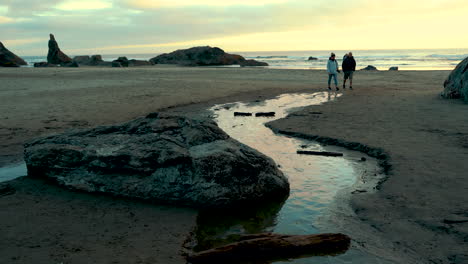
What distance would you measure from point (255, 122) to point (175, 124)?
5.01 m

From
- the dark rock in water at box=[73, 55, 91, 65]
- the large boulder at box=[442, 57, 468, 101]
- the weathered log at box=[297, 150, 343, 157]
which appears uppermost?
the dark rock in water at box=[73, 55, 91, 65]

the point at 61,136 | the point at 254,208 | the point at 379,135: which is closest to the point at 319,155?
the point at 379,135

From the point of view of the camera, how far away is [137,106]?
43.9 ft

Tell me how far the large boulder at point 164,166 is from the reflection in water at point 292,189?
1.02ft

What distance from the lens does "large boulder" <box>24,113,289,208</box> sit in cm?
516

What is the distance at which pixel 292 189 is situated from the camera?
5.75 meters

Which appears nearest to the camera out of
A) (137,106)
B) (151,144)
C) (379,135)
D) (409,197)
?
(409,197)

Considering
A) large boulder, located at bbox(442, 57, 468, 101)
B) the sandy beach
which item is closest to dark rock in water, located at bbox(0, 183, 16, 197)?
the sandy beach

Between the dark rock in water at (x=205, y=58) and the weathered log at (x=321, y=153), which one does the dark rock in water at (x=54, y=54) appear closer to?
the dark rock in water at (x=205, y=58)

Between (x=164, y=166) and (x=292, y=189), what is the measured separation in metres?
1.94

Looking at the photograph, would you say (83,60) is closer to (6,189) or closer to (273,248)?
(6,189)

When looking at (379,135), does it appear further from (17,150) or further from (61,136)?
(17,150)

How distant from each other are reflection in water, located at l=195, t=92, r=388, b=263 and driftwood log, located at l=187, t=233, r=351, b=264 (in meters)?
0.14

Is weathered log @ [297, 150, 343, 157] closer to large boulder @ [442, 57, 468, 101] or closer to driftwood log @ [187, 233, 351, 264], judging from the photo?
driftwood log @ [187, 233, 351, 264]
